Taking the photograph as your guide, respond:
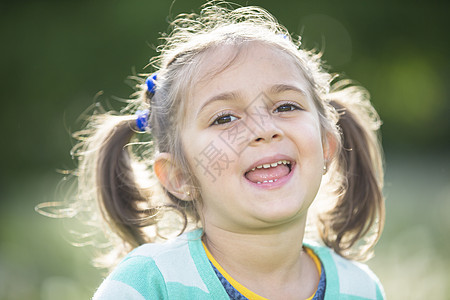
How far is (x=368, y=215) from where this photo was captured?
2193 mm

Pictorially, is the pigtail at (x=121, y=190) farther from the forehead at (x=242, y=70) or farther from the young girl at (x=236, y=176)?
the forehead at (x=242, y=70)

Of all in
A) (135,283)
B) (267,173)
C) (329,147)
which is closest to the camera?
(135,283)

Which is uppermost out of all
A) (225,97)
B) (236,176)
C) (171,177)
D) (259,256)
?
(225,97)

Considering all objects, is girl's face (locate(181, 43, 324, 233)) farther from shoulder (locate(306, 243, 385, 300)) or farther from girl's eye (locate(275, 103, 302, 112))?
shoulder (locate(306, 243, 385, 300))

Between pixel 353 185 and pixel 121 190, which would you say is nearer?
pixel 121 190

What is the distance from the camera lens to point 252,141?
65.6 inches

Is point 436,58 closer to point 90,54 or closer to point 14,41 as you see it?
point 90,54

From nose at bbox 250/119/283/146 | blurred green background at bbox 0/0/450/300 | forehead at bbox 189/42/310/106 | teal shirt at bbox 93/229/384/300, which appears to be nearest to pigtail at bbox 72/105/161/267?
teal shirt at bbox 93/229/384/300

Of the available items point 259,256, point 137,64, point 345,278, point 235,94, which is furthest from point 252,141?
point 137,64

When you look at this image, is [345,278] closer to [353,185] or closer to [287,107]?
[353,185]

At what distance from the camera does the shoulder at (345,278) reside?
1.86 metres

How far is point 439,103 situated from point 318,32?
7.15 feet

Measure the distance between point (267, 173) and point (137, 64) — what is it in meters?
6.78

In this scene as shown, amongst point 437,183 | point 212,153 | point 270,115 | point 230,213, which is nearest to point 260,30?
point 270,115
